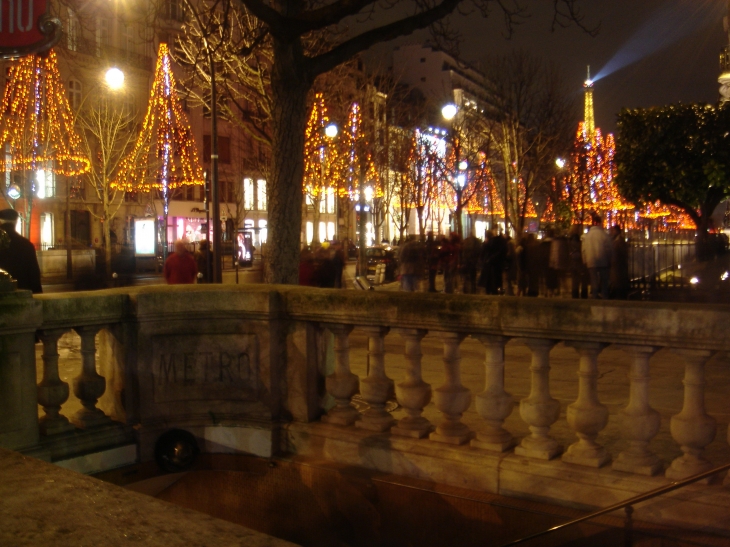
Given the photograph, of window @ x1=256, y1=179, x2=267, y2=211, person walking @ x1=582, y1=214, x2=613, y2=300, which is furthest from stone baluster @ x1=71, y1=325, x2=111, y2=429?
window @ x1=256, y1=179, x2=267, y2=211

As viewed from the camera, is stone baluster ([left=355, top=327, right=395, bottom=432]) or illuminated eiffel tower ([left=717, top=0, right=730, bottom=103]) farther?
illuminated eiffel tower ([left=717, top=0, right=730, bottom=103])

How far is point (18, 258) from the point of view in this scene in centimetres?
827

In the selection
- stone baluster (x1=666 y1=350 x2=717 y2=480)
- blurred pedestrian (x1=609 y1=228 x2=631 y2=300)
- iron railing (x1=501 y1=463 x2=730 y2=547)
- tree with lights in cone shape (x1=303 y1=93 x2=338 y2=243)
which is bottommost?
iron railing (x1=501 y1=463 x2=730 y2=547)

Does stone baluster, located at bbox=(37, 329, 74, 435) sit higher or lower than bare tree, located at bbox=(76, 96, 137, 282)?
lower

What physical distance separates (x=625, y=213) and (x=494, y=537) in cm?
4501

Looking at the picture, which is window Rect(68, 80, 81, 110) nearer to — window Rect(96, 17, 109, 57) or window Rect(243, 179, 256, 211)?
window Rect(96, 17, 109, 57)

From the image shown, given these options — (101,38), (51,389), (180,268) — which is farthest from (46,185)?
(51,389)

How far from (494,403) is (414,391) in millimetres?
567

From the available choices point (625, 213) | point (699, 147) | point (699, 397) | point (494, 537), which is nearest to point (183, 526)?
point (494, 537)

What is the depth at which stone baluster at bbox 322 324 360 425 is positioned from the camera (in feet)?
17.7

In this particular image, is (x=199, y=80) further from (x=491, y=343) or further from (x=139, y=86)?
(x=139, y=86)

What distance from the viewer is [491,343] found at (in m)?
4.73

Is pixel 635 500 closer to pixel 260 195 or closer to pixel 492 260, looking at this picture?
pixel 492 260

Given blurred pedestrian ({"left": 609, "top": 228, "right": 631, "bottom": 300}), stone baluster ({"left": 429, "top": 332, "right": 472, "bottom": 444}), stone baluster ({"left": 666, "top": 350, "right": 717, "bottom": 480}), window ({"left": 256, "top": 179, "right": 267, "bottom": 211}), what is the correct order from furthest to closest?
1. window ({"left": 256, "top": 179, "right": 267, "bottom": 211})
2. blurred pedestrian ({"left": 609, "top": 228, "right": 631, "bottom": 300})
3. stone baluster ({"left": 429, "top": 332, "right": 472, "bottom": 444})
4. stone baluster ({"left": 666, "top": 350, "right": 717, "bottom": 480})
